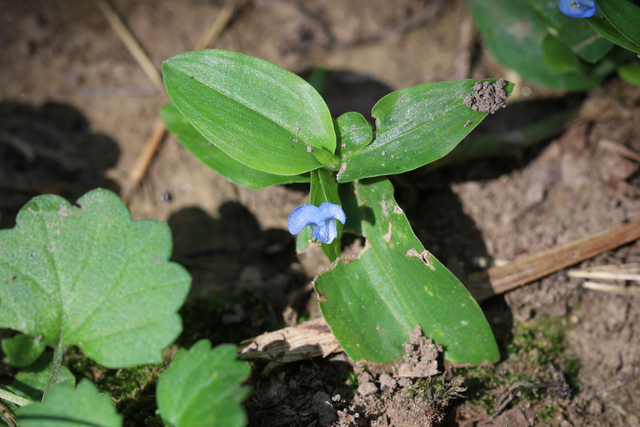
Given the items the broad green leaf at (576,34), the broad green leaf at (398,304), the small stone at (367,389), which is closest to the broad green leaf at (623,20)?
the broad green leaf at (576,34)

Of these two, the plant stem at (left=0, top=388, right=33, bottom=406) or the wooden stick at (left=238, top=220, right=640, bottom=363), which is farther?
the wooden stick at (left=238, top=220, right=640, bottom=363)

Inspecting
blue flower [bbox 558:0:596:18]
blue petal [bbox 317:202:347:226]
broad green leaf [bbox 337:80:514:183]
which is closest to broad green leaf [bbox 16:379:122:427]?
blue petal [bbox 317:202:347:226]

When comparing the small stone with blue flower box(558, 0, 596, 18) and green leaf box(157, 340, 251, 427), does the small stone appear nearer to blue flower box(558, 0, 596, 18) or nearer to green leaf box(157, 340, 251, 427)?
green leaf box(157, 340, 251, 427)

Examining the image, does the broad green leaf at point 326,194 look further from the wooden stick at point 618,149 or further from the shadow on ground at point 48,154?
the wooden stick at point 618,149

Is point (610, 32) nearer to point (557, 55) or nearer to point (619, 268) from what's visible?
point (557, 55)

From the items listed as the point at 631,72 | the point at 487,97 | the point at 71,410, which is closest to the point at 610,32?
the point at 631,72

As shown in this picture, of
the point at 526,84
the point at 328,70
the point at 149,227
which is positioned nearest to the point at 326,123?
the point at 149,227
